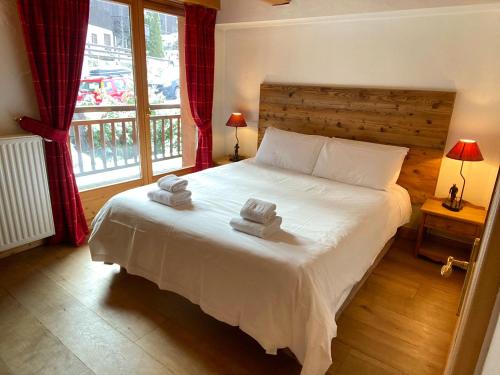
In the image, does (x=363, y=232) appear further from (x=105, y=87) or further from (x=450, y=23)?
(x=105, y=87)

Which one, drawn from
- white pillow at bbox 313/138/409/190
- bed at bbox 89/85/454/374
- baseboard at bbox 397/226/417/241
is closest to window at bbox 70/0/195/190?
bed at bbox 89/85/454/374

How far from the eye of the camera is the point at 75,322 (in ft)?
6.33

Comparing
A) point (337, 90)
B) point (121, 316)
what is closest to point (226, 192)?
point (121, 316)

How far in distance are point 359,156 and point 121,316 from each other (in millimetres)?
2277

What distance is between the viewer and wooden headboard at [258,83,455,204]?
2.83 meters

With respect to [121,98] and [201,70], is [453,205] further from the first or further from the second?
[121,98]

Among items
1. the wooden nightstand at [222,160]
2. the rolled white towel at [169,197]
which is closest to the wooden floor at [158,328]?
the rolled white towel at [169,197]

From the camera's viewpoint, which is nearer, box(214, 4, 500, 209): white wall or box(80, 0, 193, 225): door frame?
box(214, 4, 500, 209): white wall

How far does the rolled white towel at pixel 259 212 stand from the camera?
70.8 inches

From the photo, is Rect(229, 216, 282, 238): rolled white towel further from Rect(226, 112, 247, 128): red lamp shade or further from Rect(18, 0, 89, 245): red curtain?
Rect(226, 112, 247, 128): red lamp shade

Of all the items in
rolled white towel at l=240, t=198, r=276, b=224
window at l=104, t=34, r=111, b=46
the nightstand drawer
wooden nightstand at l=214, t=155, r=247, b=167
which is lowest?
the nightstand drawer

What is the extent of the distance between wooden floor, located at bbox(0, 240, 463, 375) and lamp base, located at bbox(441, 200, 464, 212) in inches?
21.9

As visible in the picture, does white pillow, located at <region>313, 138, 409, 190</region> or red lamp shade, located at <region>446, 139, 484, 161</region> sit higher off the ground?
red lamp shade, located at <region>446, 139, 484, 161</region>

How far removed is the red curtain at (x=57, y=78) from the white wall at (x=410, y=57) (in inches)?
69.4
